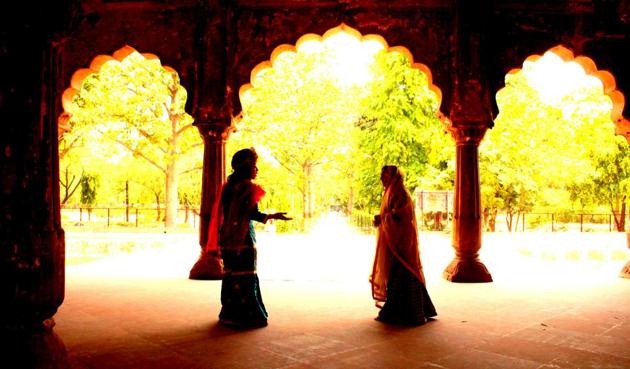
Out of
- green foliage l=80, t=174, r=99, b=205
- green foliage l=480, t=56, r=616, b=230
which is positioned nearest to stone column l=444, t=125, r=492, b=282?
green foliage l=480, t=56, r=616, b=230

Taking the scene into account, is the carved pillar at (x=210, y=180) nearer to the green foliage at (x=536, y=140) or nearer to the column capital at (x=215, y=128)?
the column capital at (x=215, y=128)

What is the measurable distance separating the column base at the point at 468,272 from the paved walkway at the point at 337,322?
0.23 metres

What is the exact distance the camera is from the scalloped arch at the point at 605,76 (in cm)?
901

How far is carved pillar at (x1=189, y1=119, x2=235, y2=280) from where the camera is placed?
9016 mm

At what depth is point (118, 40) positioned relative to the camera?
9188mm

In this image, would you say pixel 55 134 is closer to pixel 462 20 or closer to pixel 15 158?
pixel 15 158

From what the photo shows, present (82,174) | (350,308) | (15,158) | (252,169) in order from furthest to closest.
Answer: (82,174)
(350,308)
(252,169)
(15,158)

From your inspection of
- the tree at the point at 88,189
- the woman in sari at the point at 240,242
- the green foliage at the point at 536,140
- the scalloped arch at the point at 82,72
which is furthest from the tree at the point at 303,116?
the woman in sari at the point at 240,242

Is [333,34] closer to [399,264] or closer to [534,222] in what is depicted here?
[399,264]

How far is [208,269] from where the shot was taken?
29.6 ft

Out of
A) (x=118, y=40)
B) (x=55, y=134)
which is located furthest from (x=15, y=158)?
(x=118, y=40)

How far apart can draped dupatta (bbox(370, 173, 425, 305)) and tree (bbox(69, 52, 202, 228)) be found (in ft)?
48.3

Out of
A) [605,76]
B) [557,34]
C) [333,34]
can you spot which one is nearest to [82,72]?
[333,34]

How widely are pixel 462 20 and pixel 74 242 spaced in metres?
11.7
